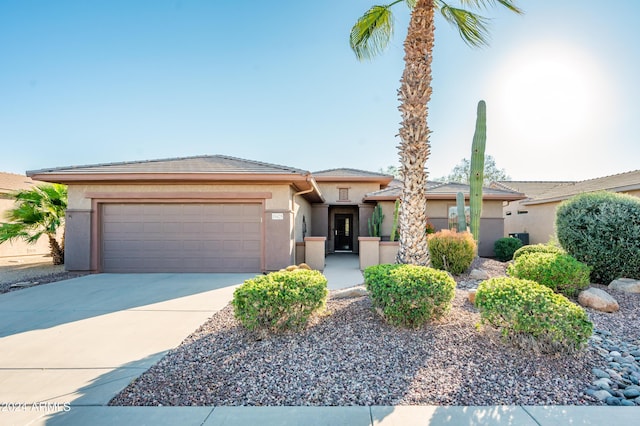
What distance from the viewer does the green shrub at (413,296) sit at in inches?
154

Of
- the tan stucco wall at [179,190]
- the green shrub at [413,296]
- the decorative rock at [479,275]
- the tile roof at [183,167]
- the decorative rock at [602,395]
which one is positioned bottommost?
the decorative rock at [602,395]

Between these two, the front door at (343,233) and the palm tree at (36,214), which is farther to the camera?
the front door at (343,233)

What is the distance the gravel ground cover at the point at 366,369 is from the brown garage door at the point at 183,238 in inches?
211

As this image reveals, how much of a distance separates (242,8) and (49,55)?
22.2ft

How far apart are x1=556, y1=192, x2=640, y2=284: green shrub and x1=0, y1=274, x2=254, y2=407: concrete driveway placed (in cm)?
794

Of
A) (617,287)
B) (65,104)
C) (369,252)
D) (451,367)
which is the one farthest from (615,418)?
(65,104)

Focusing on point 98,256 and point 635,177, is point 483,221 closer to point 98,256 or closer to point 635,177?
point 635,177

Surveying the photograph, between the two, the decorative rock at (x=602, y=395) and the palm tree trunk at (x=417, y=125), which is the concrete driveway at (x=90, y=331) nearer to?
the palm tree trunk at (x=417, y=125)

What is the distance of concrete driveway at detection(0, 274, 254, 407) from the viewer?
10.0ft

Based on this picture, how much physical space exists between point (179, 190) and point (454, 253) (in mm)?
8730

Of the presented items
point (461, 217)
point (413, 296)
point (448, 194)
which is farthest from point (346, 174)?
point (413, 296)

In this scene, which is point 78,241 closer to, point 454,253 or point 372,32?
point 372,32

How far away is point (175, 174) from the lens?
8930 mm

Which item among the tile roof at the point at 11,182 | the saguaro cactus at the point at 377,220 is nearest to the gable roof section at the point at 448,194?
the saguaro cactus at the point at 377,220
